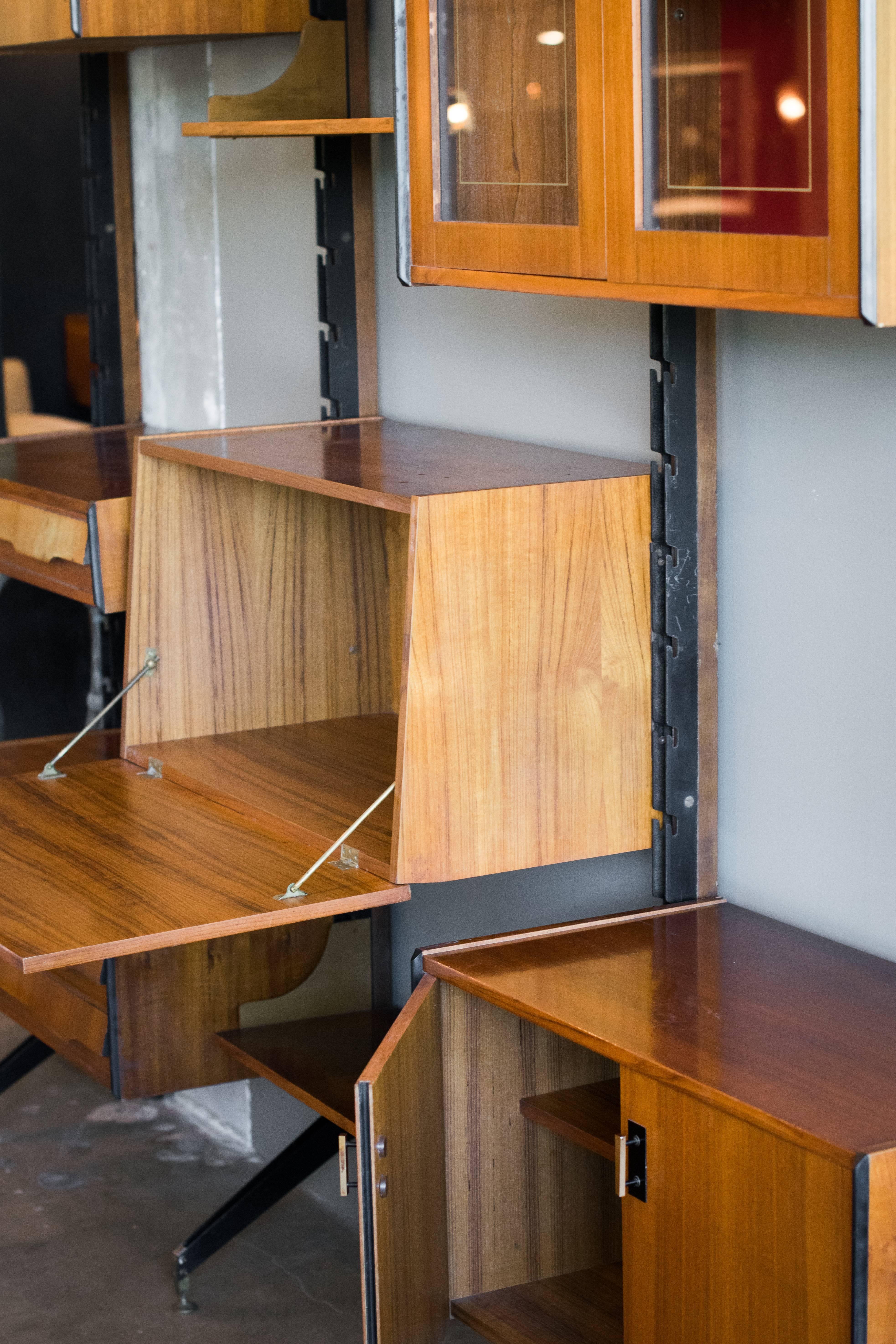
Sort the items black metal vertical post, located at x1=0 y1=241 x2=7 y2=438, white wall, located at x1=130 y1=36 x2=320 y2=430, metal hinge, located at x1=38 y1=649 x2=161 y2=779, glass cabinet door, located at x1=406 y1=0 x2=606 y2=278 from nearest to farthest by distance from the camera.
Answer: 1. glass cabinet door, located at x1=406 y1=0 x2=606 y2=278
2. metal hinge, located at x1=38 y1=649 x2=161 y2=779
3. white wall, located at x1=130 y1=36 x2=320 y2=430
4. black metal vertical post, located at x1=0 y1=241 x2=7 y2=438

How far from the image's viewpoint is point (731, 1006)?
1741 millimetres

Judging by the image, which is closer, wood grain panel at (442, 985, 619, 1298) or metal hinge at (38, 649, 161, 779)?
wood grain panel at (442, 985, 619, 1298)

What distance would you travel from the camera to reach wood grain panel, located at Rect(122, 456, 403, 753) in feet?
8.16

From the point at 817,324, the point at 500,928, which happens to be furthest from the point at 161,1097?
the point at 817,324

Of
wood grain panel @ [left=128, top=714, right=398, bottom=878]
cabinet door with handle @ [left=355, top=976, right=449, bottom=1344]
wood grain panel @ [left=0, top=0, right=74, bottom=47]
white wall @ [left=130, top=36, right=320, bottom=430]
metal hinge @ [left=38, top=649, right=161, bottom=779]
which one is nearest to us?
cabinet door with handle @ [left=355, top=976, right=449, bottom=1344]

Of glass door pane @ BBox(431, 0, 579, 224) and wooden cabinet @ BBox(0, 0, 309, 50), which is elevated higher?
wooden cabinet @ BBox(0, 0, 309, 50)

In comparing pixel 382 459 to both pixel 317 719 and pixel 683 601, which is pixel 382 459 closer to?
pixel 683 601

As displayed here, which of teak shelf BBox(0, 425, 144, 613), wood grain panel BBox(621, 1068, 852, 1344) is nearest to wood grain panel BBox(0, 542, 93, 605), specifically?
teak shelf BBox(0, 425, 144, 613)

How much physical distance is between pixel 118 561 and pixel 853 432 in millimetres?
1172

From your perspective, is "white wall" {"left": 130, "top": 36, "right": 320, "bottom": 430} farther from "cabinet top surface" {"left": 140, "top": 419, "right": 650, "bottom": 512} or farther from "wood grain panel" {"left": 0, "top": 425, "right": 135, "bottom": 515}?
"cabinet top surface" {"left": 140, "top": 419, "right": 650, "bottom": 512}

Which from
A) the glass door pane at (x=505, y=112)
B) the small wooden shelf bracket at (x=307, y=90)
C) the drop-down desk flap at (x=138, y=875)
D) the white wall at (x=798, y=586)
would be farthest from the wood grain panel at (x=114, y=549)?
the glass door pane at (x=505, y=112)

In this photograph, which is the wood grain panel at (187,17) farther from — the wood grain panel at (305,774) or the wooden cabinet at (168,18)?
the wood grain panel at (305,774)

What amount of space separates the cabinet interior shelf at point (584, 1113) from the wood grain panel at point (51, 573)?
3.39 feet

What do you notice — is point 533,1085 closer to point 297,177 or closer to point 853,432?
point 853,432
